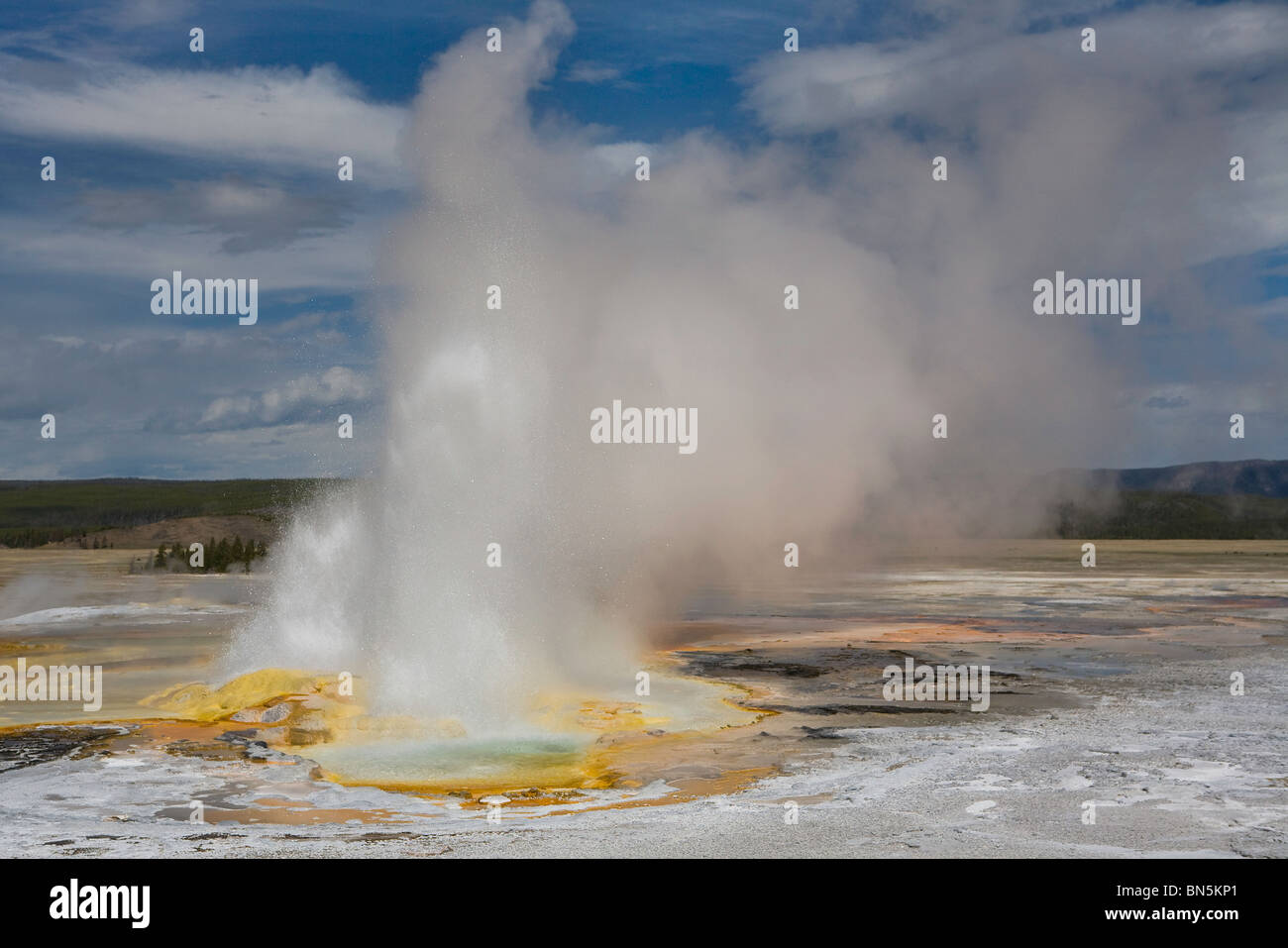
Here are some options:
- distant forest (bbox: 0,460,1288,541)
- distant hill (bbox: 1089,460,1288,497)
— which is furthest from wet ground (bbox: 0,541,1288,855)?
distant hill (bbox: 1089,460,1288,497)

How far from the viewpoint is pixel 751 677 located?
16641 millimetres

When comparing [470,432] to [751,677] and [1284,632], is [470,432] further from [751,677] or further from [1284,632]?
[1284,632]

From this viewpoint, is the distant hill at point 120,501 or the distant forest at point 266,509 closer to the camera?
the distant forest at point 266,509

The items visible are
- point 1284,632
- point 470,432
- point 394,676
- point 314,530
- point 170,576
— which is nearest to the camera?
point 394,676

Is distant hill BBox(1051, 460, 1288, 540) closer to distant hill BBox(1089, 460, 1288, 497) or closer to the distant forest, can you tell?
the distant forest

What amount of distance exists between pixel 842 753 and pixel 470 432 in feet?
23.4

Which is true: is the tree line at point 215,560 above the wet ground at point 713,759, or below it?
above

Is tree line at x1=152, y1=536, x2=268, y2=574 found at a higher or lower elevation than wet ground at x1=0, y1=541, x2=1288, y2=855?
higher

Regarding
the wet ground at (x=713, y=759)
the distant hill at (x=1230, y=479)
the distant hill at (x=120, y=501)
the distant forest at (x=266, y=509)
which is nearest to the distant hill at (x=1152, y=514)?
the distant forest at (x=266, y=509)

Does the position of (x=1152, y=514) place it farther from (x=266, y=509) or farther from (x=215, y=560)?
(x=215, y=560)

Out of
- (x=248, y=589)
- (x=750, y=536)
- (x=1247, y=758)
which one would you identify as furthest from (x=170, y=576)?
(x=1247, y=758)

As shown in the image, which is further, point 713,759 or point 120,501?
point 120,501

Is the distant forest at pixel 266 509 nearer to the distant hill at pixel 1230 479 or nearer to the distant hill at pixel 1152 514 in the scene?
the distant hill at pixel 1152 514

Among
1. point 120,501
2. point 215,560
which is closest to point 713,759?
point 215,560
